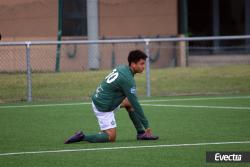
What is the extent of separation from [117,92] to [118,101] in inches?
5.2

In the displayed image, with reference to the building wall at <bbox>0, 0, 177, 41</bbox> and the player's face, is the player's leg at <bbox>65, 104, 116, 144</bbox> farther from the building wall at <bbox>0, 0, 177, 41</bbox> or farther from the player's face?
the building wall at <bbox>0, 0, 177, 41</bbox>

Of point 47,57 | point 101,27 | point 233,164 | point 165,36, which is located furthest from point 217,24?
point 233,164

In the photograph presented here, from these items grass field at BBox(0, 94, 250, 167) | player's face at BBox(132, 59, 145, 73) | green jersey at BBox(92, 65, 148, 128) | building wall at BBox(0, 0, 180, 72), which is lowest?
grass field at BBox(0, 94, 250, 167)

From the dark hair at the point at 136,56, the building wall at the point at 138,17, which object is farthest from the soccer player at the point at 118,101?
the building wall at the point at 138,17

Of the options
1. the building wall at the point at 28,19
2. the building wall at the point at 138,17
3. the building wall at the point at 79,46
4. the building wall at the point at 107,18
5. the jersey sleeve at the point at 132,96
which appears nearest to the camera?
the jersey sleeve at the point at 132,96

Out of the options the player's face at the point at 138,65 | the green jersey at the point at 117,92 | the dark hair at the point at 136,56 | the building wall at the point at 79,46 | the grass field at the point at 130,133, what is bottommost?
the grass field at the point at 130,133

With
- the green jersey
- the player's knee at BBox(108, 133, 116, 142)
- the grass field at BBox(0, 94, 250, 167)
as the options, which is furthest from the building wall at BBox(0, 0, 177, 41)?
the player's knee at BBox(108, 133, 116, 142)

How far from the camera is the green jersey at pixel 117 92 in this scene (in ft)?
40.4

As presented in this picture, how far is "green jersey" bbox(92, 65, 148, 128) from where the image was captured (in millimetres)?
12305

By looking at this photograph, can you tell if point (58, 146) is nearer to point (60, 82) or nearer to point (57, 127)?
point (57, 127)

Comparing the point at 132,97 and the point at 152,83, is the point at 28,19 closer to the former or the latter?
the point at 152,83

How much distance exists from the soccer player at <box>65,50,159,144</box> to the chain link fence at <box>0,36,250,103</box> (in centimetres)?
729

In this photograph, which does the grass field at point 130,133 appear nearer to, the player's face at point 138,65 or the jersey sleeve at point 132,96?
the jersey sleeve at point 132,96

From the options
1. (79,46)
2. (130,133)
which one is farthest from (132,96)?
(79,46)
